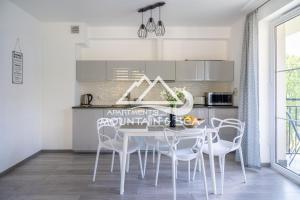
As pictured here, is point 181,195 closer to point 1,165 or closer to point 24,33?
point 1,165

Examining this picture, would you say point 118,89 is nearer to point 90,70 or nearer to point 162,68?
point 90,70

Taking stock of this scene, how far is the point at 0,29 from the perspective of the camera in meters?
3.76

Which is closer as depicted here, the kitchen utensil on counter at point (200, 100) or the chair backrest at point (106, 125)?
the chair backrest at point (106, 125)

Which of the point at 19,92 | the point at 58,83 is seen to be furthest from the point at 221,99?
the point at 19,92

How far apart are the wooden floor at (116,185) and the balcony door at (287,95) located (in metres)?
0.33

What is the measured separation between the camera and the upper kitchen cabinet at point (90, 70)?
5406 mm

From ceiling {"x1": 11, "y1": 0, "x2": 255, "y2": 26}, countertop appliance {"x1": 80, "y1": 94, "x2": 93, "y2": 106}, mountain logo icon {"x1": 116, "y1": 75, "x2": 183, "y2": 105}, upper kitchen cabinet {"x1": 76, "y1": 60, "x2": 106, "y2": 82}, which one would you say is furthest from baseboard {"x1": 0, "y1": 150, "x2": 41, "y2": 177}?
ceiling {"x1": 11, "y1": 0, "x2": 255, "y2": 26}

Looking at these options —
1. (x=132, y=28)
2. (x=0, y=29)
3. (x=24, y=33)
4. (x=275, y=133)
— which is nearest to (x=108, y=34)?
(x=132, y=28)

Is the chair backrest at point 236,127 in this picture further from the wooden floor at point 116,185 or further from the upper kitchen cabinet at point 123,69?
the upper kitchen cabinet at point 123,69

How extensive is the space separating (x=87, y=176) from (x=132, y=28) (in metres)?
3.20

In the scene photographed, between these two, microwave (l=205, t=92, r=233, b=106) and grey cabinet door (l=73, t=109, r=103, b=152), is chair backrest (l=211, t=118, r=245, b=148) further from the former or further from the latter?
grey cabinet door (l=73, t=109, r=103, b=152)

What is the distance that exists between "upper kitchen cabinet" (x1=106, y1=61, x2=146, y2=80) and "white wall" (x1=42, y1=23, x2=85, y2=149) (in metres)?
0.72

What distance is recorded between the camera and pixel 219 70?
5.46 m

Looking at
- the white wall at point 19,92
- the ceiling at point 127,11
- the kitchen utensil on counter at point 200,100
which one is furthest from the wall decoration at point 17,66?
the kitchen utensil on counter at point 200,100
